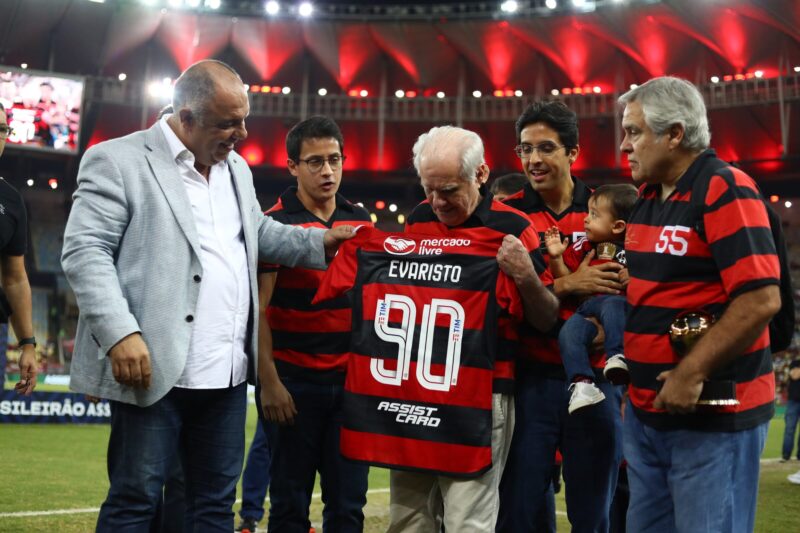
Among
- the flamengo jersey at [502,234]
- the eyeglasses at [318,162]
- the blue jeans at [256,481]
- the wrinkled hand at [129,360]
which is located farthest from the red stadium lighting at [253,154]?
the wrinkled hand at [129,360]

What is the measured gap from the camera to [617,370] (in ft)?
11.0

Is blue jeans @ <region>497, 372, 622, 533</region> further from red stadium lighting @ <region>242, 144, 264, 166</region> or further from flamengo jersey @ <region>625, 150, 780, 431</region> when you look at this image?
red stadium lighting @ <region>242, 144, 264, 166</region>

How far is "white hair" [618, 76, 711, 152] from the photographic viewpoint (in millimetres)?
3012

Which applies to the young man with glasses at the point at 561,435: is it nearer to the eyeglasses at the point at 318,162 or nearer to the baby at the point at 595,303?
the baby at the point at 595,303

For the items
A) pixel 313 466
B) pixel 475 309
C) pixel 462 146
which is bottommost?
pixel 313 466

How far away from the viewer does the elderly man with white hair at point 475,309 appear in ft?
11.0

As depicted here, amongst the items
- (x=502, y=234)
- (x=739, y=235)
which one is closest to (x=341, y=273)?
(x=502, y=234)

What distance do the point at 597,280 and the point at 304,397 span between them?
5.69ft

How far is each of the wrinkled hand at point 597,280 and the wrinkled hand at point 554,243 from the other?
0.55ft

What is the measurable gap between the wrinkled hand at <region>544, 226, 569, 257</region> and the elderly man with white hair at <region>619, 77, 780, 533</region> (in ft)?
2.48

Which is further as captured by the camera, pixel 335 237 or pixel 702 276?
pixel 335 237

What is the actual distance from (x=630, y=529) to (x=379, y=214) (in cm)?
3281

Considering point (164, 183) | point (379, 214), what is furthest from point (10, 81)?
point (164, 183)

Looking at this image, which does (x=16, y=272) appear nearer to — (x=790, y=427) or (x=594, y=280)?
(x=594, y=280)
